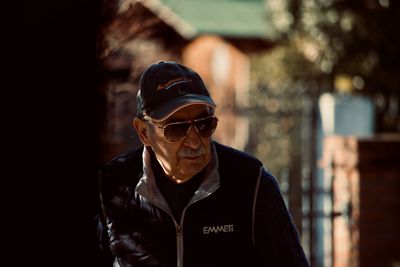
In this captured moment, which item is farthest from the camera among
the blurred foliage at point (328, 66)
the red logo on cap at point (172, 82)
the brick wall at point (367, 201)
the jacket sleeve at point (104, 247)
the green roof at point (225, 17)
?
the green roof at point (225, 17)

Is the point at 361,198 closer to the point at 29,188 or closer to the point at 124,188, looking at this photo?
the point at 124,188

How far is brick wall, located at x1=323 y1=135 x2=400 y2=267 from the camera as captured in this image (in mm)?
7172

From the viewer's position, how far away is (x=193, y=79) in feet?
9.97

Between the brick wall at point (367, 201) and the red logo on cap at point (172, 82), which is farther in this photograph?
the brick wall at point (367, 201)

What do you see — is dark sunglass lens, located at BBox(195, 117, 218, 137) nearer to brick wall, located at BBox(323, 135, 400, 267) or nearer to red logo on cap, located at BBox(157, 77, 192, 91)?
red logo on cap, located at BBox(157, 77, 192, 91)

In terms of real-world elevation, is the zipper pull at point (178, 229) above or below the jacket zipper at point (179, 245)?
above

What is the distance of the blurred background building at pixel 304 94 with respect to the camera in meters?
6.71

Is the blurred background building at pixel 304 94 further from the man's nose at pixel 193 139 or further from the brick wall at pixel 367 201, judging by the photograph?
the man's nose at pixel 193 139

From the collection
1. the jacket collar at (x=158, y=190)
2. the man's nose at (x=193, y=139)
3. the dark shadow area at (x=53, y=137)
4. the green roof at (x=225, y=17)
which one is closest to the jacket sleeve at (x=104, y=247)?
the jacket collar at (x=158, y=190)

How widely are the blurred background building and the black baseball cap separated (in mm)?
170

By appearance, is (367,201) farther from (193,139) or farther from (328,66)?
(328,66)

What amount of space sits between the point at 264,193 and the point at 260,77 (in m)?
15.3

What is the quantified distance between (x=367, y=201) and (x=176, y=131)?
4531 millimetres

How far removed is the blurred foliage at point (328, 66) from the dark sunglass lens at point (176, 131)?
8.39 metres
